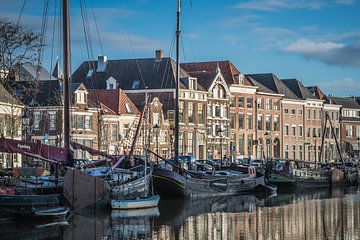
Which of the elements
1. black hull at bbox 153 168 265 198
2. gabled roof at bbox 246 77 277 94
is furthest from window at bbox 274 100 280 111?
black hull at bbox 153 168 265 198

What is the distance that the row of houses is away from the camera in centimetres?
8138

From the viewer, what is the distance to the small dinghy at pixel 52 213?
4128 centimetres

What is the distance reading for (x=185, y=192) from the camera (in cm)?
5900

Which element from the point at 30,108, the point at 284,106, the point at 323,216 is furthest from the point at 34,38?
the point at 284,106

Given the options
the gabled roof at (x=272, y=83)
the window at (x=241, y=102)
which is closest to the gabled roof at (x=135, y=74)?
the window at (x=241, y=102)

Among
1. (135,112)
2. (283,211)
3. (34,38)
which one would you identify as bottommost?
(283,211)

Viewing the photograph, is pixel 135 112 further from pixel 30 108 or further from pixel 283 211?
pixel 283 211

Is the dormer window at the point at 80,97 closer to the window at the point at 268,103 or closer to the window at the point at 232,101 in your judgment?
the window at the point at 232,101

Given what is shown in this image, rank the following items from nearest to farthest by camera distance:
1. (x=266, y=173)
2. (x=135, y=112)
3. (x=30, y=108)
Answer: (x=30, y=108)
(x=266, y=173)
(x=135, y=112)

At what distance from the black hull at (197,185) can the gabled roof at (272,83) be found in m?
48.6

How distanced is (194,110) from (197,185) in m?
38.7

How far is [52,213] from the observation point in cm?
4169

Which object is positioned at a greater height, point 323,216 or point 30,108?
point 30,108

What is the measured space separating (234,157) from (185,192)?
1809 inches
